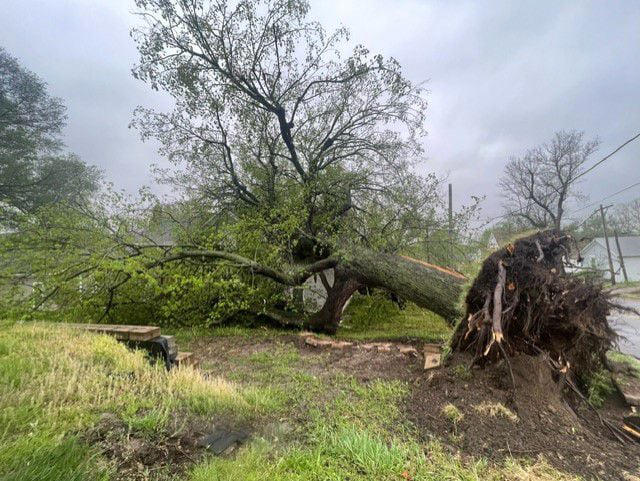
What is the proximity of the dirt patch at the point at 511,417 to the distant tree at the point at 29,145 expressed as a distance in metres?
16.0

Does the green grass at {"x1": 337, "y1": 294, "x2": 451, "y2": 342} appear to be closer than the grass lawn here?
No

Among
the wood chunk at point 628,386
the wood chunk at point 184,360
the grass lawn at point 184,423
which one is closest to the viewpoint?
the grass lawn at point 184,423

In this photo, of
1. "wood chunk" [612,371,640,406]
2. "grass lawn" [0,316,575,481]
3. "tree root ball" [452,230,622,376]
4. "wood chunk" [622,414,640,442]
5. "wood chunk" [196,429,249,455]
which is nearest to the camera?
"grass lawn" [0,316,575,481]

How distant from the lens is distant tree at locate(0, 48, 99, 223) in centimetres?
1402

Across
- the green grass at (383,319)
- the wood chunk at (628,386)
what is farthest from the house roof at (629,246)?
the wood chunk at (628,386)

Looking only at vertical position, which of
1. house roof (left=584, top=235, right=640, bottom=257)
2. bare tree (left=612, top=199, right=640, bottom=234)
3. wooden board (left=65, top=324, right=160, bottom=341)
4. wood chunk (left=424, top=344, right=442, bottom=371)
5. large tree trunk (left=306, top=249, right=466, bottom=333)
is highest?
bare tree (left=612, top=199, right=640, bottom=234)

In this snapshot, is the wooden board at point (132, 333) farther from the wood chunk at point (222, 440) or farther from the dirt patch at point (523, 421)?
the dirt patch at point (523, 421)

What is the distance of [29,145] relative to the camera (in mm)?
14594

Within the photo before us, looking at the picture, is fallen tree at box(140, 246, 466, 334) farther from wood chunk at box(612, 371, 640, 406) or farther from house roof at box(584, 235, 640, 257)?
house roof at box(584, 235, 640, 257)

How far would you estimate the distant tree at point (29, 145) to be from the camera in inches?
552

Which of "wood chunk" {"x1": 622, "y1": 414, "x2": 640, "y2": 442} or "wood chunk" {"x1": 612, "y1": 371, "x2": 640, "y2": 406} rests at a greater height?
"wood chunk" {"x1": 612, "y1": 371, "x2": 640, "y2": 406}

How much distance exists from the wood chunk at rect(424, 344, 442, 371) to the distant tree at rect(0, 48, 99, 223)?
50.9ft

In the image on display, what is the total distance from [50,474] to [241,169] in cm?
818

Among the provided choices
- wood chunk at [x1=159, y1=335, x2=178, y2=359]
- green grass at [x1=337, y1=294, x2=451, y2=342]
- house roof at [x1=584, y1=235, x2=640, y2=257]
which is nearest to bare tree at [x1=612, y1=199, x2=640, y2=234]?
house roof at [x1=584, y1=235, x2=640, y2=257]
